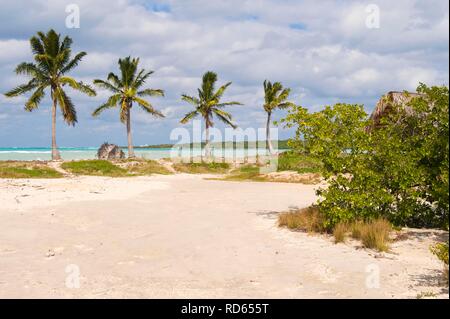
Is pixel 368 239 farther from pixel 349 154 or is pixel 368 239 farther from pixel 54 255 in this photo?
pixel 54 255

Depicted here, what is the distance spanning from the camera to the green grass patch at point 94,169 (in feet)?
113

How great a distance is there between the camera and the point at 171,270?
7.74 meters

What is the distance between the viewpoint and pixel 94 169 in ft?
117

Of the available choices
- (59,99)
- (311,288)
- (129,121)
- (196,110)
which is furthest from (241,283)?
(196,110)

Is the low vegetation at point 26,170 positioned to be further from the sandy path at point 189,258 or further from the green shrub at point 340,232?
the green shrub at point 340,232

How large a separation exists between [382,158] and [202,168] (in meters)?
32.2

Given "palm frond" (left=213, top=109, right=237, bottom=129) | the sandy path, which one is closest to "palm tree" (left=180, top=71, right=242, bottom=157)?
"palm frond" (left=213, top=109, right=237, bottom=129)

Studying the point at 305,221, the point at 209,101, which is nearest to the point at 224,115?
the point at 209,101

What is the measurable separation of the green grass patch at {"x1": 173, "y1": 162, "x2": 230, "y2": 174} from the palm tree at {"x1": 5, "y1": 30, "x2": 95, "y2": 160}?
415 inches

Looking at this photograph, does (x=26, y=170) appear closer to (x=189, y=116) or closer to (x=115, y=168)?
(x=115, y=168)

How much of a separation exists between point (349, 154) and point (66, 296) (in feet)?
24.6

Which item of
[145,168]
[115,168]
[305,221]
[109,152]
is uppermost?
[109,152]

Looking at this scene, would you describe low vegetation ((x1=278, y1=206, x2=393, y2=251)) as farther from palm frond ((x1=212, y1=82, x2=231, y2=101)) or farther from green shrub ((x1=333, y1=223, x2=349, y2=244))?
palm frond ((x1=212, y1=82, x2=231, y2=101))

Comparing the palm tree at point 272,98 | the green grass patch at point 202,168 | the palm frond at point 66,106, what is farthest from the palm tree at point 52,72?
the palm tree at point 272,98
